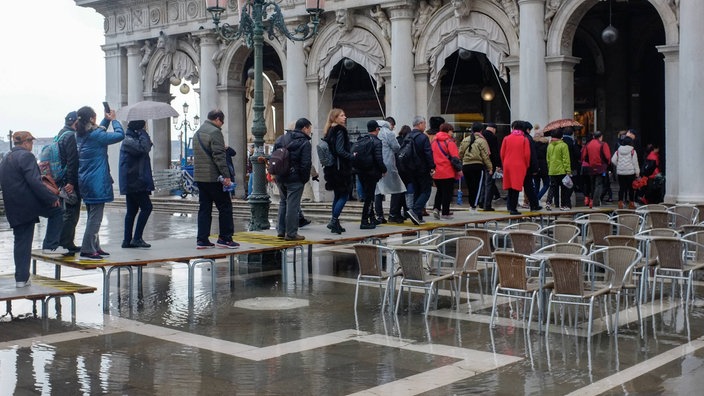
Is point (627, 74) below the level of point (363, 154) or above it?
above

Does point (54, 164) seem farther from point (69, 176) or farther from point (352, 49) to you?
point (352, 49)

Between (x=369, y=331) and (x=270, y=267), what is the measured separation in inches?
206

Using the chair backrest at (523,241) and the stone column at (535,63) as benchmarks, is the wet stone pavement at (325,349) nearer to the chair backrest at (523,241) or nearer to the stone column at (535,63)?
the chair backrest at (523,241)

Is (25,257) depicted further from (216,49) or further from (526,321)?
(216,49)

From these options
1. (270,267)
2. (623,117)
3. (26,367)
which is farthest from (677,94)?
(26,367)

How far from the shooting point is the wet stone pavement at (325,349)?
7164mm


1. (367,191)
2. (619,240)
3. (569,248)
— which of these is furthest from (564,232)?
(367,191)

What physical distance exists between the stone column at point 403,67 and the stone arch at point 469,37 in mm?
300

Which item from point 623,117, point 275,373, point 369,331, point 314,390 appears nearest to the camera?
point 314,390

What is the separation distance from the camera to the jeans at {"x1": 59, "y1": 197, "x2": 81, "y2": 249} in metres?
12.2

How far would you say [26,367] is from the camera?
785 centimetres

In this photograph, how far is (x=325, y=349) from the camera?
845 cm

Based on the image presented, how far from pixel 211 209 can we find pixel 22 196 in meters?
2.60

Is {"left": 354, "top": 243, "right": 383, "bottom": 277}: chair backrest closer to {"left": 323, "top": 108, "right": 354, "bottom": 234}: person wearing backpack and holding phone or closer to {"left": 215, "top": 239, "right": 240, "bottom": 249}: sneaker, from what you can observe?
{"left": 215, "top": 239, "right": 240, "bottom": 249}: sneaker
